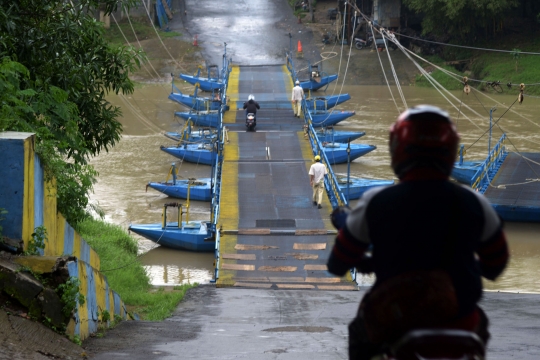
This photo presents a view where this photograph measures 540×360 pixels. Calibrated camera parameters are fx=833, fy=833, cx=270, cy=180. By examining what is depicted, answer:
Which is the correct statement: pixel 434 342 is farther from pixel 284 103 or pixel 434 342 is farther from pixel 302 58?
pixel 302 58

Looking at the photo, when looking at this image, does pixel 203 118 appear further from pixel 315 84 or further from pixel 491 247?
pixel 491 247

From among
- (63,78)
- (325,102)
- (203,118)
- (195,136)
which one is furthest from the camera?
(325,102)

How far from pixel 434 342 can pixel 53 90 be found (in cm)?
770

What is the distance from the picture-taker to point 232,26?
5416 cm

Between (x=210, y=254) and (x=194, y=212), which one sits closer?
(x=210, y=254)

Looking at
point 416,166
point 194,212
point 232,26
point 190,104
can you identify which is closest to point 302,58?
point 232,26

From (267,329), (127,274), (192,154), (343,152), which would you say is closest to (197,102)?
(192,154)

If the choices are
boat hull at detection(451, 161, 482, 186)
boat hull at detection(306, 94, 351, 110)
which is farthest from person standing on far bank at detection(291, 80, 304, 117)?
boat hull at detection(451, 161, 482, 186)

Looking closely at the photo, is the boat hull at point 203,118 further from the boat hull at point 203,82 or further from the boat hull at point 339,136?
the boat hull at point 203,82

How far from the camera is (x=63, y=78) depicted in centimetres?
1118

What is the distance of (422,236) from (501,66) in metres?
42.6

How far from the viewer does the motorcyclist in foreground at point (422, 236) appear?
3.00 meters

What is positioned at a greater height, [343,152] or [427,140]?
[427,140]

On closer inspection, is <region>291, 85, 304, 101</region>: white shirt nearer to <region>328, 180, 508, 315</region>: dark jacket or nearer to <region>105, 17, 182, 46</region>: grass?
<region>105, 17, 182, 46</region>: grass
